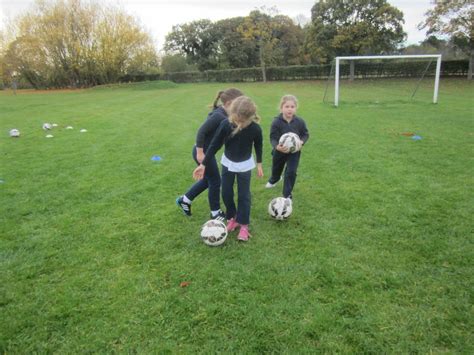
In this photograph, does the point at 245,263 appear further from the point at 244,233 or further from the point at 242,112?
the point at 242,112

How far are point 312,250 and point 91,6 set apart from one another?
1586 inches

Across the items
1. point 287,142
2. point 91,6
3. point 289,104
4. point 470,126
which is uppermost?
point 91,6

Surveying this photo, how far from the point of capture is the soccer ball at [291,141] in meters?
4.21

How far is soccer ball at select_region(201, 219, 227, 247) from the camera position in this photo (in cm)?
365

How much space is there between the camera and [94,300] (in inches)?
113

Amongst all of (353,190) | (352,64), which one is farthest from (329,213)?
(352,64)

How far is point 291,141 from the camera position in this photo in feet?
13.8

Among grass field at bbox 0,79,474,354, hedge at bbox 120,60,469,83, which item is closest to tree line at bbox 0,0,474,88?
hedge at bbox 120,60,469,83

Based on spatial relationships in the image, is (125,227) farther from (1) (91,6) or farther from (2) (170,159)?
(1) (91,6)

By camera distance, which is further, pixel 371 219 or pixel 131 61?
pixel 131 61

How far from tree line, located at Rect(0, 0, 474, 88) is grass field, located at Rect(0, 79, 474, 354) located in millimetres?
26161

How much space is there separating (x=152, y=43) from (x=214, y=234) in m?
39.6

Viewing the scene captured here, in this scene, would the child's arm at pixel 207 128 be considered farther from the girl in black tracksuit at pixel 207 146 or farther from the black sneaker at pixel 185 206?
the black sneaker at pixel 185 206

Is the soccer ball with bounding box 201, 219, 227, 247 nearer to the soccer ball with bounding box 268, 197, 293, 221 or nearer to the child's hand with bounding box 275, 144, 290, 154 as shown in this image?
the soccer ball with bounding box 268, 197, 293, 221
